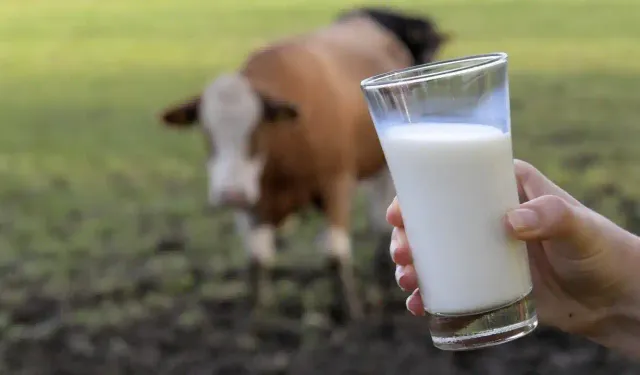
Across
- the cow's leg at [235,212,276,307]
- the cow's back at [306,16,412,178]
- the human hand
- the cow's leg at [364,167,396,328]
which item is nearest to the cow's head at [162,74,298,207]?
the cow's leg at [235,212,276,307]

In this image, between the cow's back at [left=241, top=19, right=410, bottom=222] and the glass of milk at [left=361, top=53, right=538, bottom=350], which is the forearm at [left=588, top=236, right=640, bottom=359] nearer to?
the glass of milk at [left=361, top=53, right=538, bottom=350]

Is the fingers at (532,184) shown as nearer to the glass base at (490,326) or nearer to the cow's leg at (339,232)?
the glass base at (490,326)

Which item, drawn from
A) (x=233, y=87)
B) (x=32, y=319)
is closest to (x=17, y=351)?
(x=32, y=319)

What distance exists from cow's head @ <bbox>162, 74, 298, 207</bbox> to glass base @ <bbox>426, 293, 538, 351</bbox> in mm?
1758

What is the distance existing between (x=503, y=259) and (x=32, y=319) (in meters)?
2.24

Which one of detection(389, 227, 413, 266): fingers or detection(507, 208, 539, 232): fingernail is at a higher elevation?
detection(507, 208, 539, 232): fingernail

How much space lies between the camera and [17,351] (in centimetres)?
277

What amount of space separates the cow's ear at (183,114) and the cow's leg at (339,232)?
1.61 ft

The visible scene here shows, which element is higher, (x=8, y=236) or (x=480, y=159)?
(x=480, y=159)

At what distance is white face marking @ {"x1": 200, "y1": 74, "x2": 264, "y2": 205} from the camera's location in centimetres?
284

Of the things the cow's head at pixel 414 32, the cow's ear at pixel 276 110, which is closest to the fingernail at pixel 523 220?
the cow's ear at pixel 276 110

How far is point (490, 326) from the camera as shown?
1.10 meters

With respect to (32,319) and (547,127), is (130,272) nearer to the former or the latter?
(32,319)

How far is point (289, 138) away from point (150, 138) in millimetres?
2926
